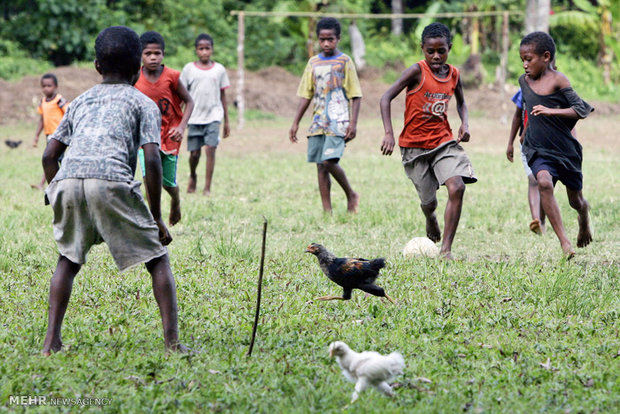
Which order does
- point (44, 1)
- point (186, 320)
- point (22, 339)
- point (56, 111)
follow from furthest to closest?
point (44, 1) → point (56, 111) → point (186, 320) → point (22, 339)

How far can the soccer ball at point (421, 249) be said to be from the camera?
684 centimetres

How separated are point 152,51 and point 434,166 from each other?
276 centimetres

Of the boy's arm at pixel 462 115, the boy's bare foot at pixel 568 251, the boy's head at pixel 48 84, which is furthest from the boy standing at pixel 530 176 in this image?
the boy's head at pixel 48 84

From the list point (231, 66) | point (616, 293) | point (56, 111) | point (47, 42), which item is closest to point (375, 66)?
point (231, 66)

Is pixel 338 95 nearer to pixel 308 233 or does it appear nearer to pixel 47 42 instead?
pixel 308 233

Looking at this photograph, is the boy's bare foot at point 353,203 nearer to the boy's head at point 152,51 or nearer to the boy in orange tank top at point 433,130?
the boy in orange tank top at point 433,130

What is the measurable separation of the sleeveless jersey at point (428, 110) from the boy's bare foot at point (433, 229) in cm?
72

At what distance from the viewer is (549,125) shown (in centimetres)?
665

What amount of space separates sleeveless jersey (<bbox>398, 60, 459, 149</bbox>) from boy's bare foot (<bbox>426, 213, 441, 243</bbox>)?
0.72m

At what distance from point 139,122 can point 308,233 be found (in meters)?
4.08

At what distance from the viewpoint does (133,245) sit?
4090mm

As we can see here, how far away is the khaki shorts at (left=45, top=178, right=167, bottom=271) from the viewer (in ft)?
13.2

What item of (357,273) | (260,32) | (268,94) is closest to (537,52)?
(357,273)

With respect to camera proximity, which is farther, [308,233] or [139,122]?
[308,233]
